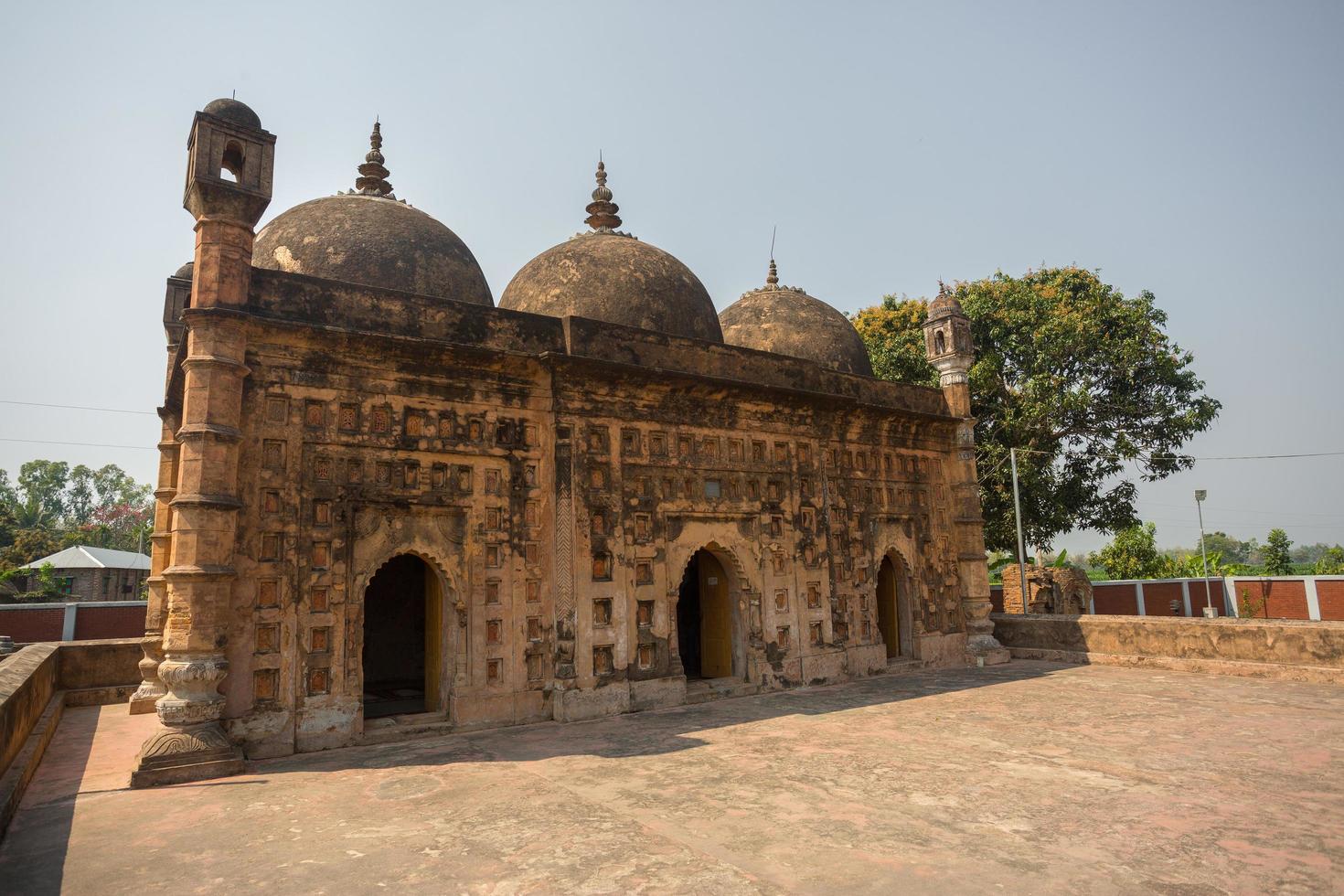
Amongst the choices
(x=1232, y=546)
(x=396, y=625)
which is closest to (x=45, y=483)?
(x=396, y=625)

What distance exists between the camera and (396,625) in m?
13.2

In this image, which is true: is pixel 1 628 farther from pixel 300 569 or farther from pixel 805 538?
pixel 805 538

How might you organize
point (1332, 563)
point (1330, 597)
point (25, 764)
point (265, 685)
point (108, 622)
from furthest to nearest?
point (1332, 563) < point (1330, 597) < point (108, 622) < point (265, 685) < point (25, 764)

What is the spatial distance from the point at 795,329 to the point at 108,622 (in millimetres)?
15730

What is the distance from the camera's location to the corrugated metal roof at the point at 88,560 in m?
27.8

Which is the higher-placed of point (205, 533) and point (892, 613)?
point (205, 533)

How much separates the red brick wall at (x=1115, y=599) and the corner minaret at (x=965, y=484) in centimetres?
1339

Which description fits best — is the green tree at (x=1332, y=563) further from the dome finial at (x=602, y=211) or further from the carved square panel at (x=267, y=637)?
the carved square panel at (x=267, y=637)

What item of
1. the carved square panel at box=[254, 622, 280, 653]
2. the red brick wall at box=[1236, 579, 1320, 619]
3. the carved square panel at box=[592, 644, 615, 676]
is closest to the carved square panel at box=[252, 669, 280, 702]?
the carved square panel at box=[254, 622, 280, 653]

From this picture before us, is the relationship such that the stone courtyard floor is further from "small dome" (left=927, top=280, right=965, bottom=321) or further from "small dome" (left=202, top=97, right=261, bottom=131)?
"small dome" (left=927, top=280, right=965, bottom=321)

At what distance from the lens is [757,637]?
11.3 meters

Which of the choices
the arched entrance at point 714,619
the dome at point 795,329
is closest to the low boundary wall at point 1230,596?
the dome at point 795,329

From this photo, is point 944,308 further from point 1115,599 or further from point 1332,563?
point 1332,563

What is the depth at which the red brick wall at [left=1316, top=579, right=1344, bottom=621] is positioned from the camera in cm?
2148
